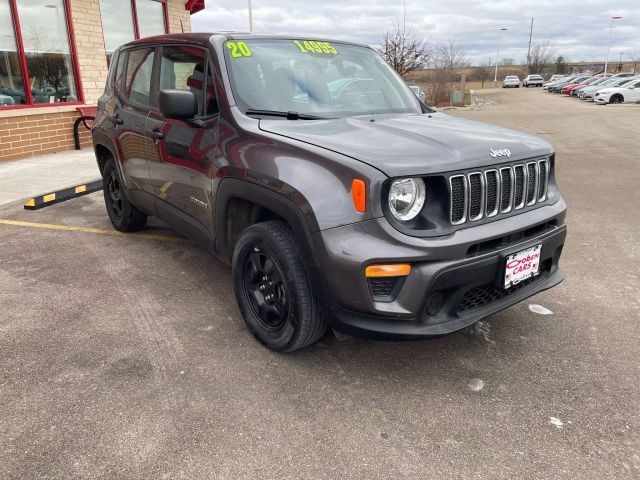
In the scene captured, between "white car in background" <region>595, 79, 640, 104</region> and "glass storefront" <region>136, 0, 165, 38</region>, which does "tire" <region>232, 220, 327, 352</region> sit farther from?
"white car in background" <region>595, 79, 640, 104</region>

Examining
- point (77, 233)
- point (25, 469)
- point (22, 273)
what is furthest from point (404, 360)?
point (77, 233)

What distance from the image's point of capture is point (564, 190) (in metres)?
7.54

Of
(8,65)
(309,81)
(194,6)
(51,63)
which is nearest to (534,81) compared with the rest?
(194,6)

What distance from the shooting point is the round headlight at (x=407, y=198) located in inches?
99.0

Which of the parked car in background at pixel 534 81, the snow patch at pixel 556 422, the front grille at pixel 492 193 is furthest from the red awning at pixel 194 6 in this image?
the parked car in background at pixel 534 81

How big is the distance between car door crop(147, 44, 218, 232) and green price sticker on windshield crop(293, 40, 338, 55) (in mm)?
676

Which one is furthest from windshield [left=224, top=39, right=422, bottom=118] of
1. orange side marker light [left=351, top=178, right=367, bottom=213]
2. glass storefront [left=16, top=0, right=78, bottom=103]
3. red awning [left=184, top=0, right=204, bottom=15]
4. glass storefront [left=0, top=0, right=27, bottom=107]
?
red awning [left=184, top=0, right=204, bottom=15]

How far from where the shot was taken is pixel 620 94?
31016 mm

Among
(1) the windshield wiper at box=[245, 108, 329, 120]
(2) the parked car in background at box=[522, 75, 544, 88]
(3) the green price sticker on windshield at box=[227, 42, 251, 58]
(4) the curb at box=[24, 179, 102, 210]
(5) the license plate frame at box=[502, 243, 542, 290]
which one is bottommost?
(2) the parked car in background at box=[522, 75, 544, 88]

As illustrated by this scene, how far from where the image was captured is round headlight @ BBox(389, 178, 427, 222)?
99.0 inches

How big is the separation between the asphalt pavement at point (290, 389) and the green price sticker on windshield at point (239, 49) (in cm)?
171

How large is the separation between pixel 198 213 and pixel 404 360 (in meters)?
1.68

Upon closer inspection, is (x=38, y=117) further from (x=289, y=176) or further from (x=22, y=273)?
(x=289, y=176)

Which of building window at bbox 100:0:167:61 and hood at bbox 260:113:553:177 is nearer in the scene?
hood at bbox 260:113:553:177
